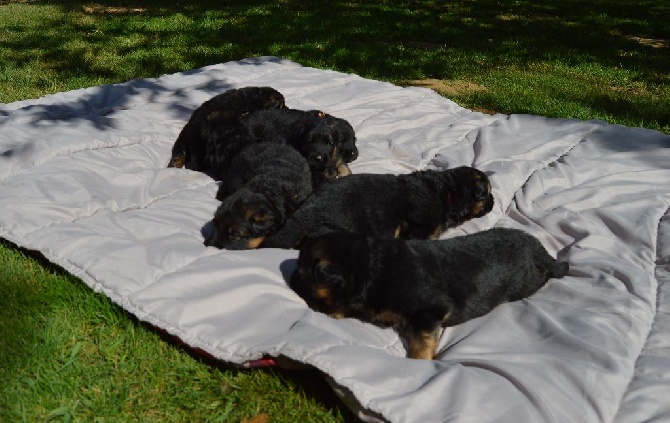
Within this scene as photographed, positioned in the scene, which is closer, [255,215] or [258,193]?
[255,215]

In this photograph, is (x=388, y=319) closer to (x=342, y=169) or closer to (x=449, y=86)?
(x=342, y=169)

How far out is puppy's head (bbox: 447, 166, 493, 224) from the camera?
454cm

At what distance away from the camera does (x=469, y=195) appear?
4.53 metres

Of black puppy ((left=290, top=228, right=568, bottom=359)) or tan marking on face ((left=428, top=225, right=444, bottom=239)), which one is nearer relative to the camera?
black puppy ((left=290, top=228, right=568, bottom=359))

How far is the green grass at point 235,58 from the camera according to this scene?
308cm

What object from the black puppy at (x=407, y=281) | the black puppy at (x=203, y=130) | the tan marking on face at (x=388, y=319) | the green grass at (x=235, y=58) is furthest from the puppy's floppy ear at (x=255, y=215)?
the black puppy at (x=203, y=130)

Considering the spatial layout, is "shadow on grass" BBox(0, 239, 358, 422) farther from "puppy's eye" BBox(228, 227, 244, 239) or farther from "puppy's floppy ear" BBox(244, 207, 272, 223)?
"puppy's floppy ear" BBox(244, 207, 272, 223)

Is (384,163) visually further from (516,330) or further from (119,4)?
(119,4)

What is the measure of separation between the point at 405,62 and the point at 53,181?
6204 millimetres

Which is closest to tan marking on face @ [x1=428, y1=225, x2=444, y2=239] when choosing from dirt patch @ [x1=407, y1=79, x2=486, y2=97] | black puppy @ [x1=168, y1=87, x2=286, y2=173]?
black puppy @ [x1=168, y1=87, x2=286, y2=173]

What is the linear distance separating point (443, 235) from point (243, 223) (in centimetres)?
145

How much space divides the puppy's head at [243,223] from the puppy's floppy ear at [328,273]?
35.3 inches

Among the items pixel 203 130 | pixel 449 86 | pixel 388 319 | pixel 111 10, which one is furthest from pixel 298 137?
pixel 111 10

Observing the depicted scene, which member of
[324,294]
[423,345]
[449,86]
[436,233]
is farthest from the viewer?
[449,86]
